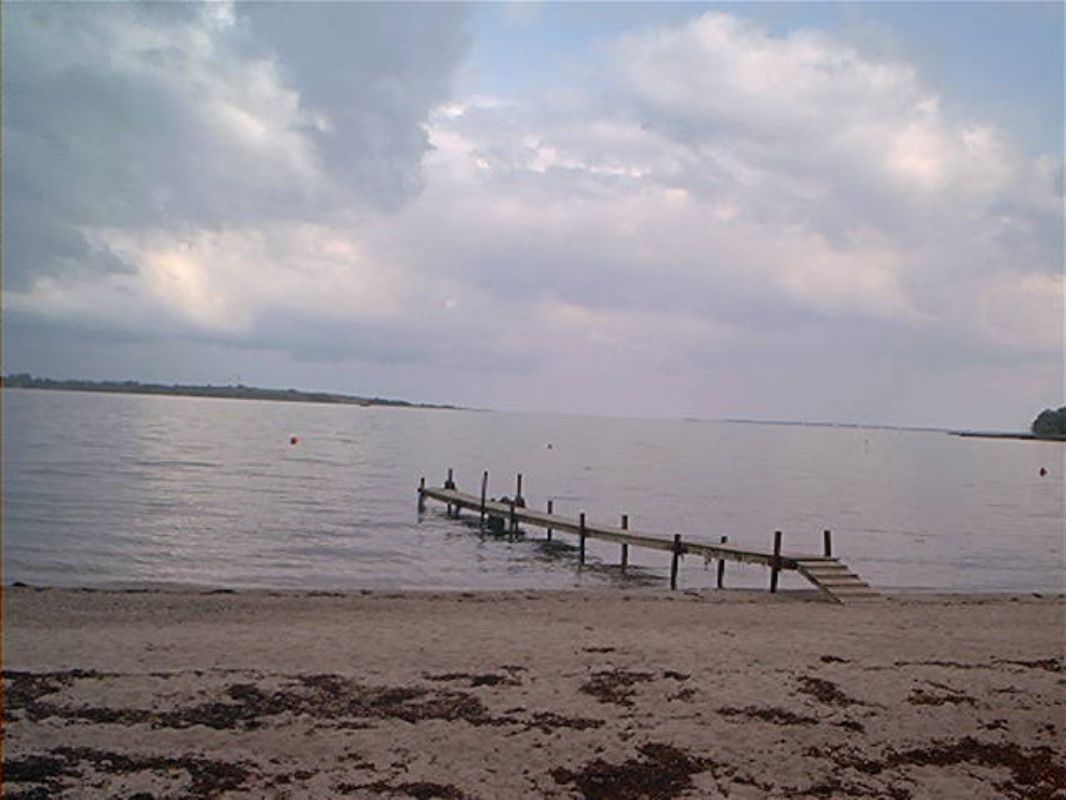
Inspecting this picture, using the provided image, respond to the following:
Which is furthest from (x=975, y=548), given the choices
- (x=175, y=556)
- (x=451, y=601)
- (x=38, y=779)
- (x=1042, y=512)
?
(x=38, y=779)

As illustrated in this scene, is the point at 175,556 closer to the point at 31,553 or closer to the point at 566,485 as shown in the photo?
the point at 31,553

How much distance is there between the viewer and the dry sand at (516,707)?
8555 millimetres

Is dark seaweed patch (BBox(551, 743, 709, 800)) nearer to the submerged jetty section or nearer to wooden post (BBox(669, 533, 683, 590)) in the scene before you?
the submerged jetty section

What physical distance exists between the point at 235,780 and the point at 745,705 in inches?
236

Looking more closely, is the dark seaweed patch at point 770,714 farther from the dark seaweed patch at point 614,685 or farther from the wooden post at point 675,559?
the wooden post at point 675,559

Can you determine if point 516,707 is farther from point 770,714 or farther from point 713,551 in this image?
point 713,551

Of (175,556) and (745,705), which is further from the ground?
(745,705)

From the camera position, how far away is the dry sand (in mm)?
8555

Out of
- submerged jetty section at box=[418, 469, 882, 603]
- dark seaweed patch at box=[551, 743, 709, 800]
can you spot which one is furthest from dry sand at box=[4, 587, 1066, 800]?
submerged jetty section at box=[418, 469, 882, 603]

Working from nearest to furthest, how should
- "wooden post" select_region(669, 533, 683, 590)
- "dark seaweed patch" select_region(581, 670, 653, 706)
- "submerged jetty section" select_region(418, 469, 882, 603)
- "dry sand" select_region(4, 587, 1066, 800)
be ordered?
"dry sand" select_region(4, 587, 1066, 800) < "dark seaweed patch" select_region(581, 670, 653, 706) < "submerged jetty section" select_region(418, 469, 882, 603) < "wooden post" select_region(669, 533, 683, 590)

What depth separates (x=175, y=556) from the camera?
93.9ft

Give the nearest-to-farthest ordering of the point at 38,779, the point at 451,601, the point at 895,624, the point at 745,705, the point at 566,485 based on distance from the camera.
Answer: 1. the point at 38,779
2. the point at 745,705
3. the point at 895,624
4. the point at 451,601
5. the point at 566,485

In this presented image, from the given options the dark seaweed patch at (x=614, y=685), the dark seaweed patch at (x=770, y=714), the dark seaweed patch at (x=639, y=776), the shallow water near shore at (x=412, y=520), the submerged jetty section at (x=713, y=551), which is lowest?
the shallow water near shore at (x=412, y=520)

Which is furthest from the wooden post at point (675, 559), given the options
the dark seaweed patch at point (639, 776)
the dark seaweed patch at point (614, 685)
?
the dark seaweed patch at point (639, 776)
